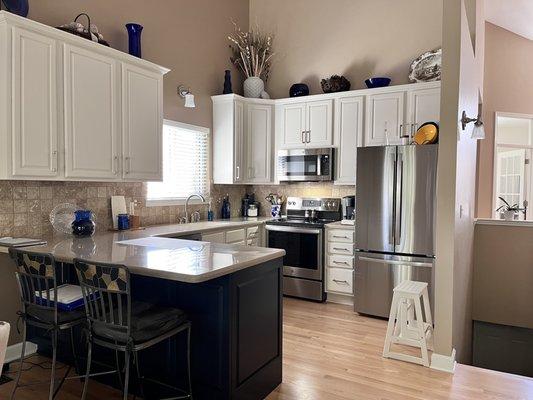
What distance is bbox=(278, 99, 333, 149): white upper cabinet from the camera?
15.9ft

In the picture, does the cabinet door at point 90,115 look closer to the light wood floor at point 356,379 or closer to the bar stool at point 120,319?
the bar stool at point 120,319

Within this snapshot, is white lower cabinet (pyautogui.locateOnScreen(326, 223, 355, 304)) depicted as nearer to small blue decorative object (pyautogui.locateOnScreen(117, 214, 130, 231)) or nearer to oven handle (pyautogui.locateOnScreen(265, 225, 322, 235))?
oven handle (pyautogui.locateOnScreen(265, 225, 322, 235))

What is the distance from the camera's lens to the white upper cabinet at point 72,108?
262 cm

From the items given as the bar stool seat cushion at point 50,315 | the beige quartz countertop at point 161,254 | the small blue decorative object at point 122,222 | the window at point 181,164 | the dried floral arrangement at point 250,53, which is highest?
the dried floral arrangement at point 250,53

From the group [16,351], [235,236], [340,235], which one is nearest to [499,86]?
[340,235]

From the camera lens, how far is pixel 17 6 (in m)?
2.75

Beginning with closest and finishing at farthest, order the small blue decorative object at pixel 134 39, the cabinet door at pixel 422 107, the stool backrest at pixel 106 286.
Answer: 1. the stool backrest at pixel 106 286
2. the small blue decorative object at pixel 134 39
3. the cabinet door at pixel 422 107

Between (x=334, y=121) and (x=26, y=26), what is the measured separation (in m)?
3.27

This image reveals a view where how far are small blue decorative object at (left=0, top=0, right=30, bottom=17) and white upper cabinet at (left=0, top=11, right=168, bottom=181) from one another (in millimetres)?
204

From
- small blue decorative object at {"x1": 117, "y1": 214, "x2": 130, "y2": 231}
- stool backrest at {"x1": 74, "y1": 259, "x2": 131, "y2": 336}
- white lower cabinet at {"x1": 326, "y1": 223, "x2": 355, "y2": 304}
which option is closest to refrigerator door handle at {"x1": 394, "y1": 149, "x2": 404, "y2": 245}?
white lower cabinet at {"x1": 326, "y1": 223, "x2": 355, "y2": 304}

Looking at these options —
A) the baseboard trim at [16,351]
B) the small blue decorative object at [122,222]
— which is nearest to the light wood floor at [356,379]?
the baseboard trim at [16,351]

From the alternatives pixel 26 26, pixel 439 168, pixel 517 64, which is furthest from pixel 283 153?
pixel 517 64

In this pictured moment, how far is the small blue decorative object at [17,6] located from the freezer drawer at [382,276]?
3571 mm

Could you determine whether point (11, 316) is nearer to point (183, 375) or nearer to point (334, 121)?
point (183, 375)
